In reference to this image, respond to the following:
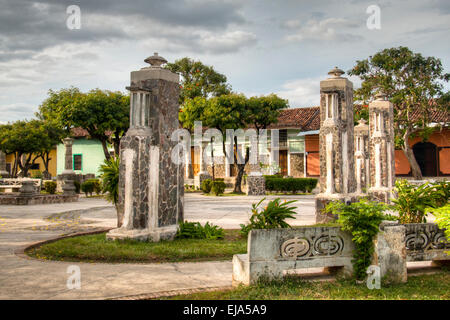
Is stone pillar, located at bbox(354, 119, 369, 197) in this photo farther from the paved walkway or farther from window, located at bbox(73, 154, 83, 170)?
window, located at bbox(73, 154, 83, 170)

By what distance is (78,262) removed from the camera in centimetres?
606

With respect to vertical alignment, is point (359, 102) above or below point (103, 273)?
above

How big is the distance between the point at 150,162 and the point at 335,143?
14.6ft

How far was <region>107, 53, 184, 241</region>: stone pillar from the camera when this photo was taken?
7.23m

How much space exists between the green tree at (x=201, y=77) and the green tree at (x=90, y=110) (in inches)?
330

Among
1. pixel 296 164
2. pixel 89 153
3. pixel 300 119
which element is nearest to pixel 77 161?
pixel 89 153

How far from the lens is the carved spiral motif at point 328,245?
4656 millimetres

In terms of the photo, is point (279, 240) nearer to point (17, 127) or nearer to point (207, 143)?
point (207, 143)

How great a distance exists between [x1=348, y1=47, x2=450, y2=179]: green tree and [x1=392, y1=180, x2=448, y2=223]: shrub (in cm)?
1854

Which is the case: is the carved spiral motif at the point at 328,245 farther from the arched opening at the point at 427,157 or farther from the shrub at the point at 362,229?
the arched opening at the point at 427,157

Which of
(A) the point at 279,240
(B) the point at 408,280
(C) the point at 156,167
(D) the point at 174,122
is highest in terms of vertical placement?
(D) the point at 174,122

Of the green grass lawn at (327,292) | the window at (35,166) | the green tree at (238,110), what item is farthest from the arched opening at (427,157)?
the window at (35,166)
